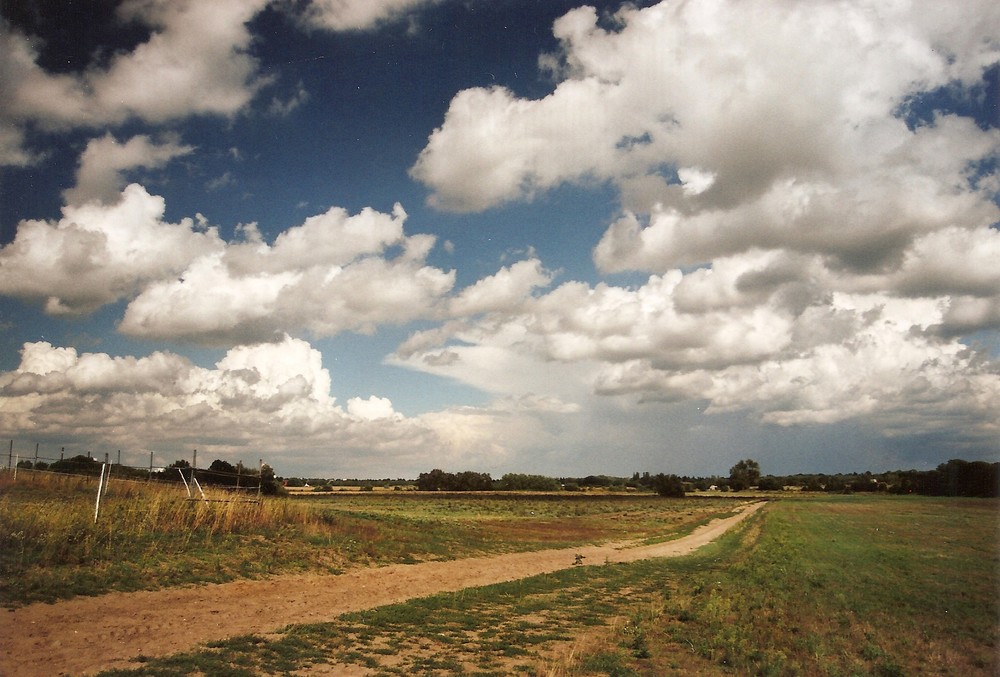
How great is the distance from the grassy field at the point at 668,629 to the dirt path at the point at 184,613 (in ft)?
3.59

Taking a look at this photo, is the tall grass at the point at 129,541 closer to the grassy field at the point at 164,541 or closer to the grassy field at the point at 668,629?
the grassy field at the point at 164,541

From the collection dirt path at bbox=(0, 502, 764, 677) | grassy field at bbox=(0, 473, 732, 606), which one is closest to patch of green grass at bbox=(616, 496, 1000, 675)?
dirt path at bbox=(0, 502, 764, 677)

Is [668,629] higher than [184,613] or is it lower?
lower

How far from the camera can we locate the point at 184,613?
15.5 meters

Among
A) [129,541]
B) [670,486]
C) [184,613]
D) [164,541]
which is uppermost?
[129,541]

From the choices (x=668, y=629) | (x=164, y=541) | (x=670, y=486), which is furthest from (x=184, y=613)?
(x=670, y=486)

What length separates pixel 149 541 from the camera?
21.5 m

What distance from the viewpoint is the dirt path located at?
38.2 feet

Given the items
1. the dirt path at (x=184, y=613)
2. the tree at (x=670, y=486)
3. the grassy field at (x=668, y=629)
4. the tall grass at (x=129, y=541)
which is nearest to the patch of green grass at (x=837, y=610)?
the grassy field at (x=668, y=629)

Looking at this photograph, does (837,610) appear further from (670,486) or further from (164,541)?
(670,486)

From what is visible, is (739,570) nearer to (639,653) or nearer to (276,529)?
(639,653)

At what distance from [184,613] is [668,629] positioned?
40.5 ft

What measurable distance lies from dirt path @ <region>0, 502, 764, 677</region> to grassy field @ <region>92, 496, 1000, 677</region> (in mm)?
1094

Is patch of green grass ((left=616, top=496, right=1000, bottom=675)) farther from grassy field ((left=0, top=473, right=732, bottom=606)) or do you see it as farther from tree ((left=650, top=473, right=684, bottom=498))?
tree ((left=650, top=473, right=684, bottom=498))
